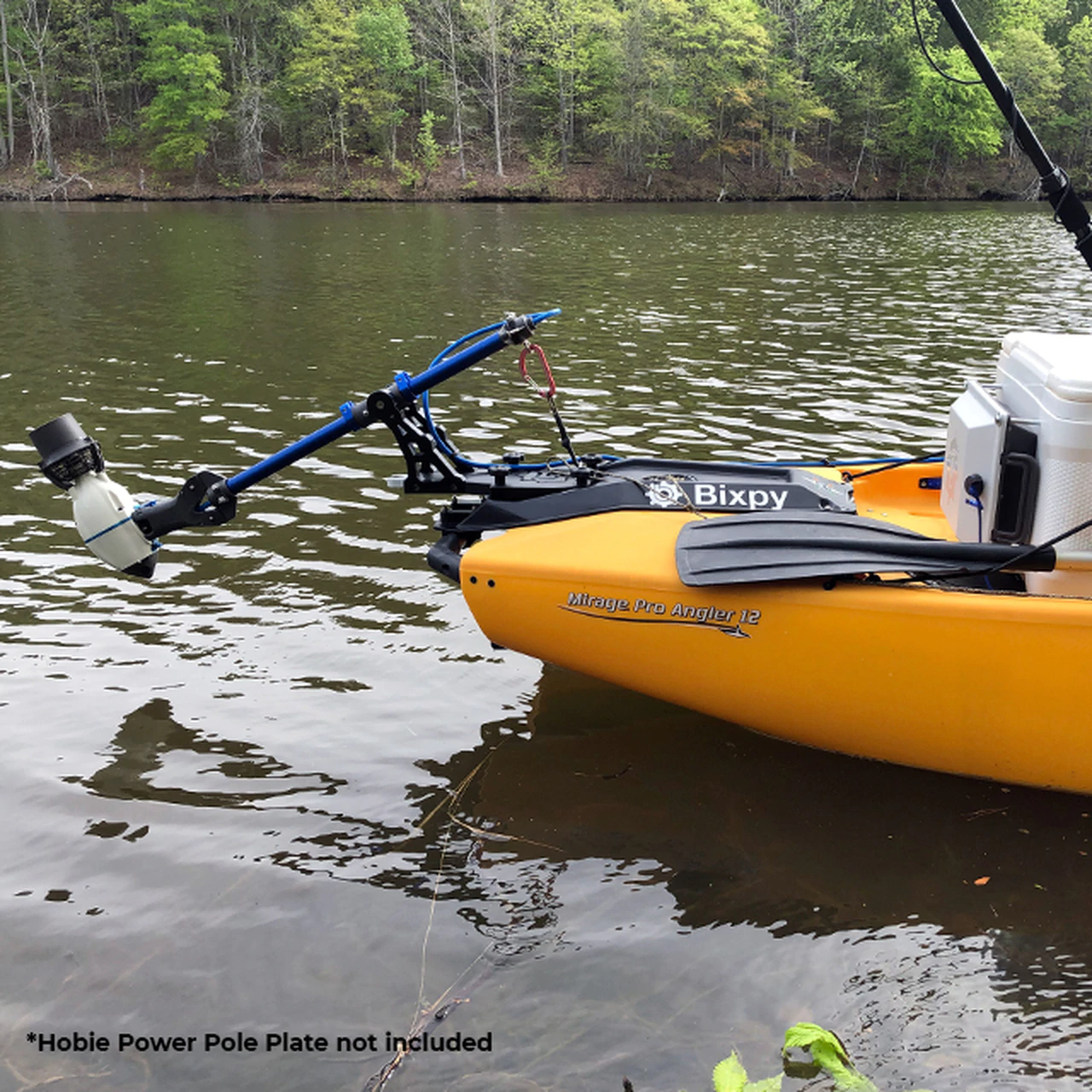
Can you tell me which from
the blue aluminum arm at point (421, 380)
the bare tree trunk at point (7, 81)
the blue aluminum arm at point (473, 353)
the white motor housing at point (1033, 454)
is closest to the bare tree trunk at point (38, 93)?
the bare tree trunk at point (7, 81)

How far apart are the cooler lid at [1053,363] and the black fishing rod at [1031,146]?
0.76 meters

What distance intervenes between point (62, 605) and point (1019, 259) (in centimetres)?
2115

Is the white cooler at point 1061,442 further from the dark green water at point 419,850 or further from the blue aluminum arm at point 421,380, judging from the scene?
the blue aluminum arm at point 421,380

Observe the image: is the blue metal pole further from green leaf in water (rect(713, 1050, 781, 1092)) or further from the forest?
the forest

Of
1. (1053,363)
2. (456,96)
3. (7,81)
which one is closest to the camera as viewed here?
(1053,363)

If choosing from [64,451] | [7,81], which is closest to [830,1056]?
[64,451]

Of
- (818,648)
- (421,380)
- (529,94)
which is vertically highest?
(529,94)

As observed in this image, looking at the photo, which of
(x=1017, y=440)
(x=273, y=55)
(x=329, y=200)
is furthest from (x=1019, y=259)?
(x=273, y=55)

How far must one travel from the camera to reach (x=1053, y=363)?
3.67 meters

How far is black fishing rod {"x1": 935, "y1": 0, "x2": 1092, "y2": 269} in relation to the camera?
458 cm

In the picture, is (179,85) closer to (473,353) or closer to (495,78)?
(495,78)

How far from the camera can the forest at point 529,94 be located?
154 ft

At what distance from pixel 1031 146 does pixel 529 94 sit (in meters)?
50.7

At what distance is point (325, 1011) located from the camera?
294 centimetres
